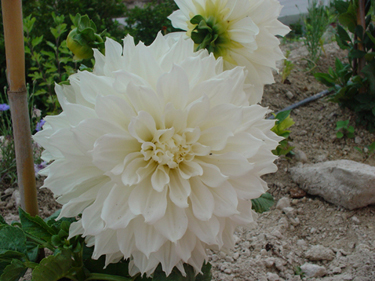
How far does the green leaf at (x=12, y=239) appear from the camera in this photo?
2.90ft

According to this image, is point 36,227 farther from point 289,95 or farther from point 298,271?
point 289,95

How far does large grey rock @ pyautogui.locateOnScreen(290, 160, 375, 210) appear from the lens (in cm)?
183

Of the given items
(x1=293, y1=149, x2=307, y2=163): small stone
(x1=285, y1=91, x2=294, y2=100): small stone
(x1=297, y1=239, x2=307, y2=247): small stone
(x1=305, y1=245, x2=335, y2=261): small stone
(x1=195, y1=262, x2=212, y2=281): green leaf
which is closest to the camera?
(x1=195, y1=262, x2=212, y2=281): green leaf

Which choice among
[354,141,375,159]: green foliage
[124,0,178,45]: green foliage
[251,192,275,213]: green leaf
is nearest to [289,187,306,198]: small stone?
[354,141,375,159]: green foliage

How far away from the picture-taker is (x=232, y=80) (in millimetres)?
710

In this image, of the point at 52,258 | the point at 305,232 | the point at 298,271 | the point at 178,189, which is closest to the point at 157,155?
the point at 178,189

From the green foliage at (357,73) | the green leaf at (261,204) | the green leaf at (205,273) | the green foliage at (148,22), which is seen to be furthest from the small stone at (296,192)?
the green foliage at (148,22)

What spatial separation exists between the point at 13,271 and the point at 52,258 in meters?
0.12

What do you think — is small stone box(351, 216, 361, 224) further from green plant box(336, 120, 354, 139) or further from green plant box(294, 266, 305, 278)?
green plant box(336, 120, 354, 139)

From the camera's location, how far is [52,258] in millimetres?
826

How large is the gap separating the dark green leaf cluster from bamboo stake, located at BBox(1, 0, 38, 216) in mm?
69

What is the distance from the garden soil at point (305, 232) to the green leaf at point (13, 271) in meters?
0.50

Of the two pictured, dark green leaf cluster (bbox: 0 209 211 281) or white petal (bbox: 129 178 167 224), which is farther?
dark green leaf cluster (bbox: 0 209 211 281)

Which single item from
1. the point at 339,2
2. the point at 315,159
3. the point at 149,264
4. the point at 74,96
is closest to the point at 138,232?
the point at 149,264
